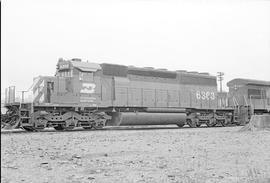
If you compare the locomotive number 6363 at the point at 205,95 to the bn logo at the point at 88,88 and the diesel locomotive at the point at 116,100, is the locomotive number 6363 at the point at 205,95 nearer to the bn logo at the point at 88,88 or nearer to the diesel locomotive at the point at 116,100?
the diesel locomotive at the point at 116,100

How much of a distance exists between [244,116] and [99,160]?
18564 millimetres

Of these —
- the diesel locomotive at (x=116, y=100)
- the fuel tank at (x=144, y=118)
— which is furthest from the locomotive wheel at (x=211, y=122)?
the fuel tank at (x=144, y=118)

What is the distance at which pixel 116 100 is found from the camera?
17453 mm

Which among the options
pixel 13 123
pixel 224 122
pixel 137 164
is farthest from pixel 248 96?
pixel 137 164

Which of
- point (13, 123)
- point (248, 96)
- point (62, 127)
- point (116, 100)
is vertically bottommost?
point (62, 127)

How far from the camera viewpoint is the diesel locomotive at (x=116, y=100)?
15.0 metres

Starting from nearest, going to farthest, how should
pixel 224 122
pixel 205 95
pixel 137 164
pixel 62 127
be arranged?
pixel 137 164 → pixel 62 127 → pixel 205 95 → pixel 224 122

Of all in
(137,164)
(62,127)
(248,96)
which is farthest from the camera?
(248,96)

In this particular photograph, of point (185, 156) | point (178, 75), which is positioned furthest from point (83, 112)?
point (185, 156)

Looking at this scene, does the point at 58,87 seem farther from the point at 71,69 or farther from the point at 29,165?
the point at 29,165

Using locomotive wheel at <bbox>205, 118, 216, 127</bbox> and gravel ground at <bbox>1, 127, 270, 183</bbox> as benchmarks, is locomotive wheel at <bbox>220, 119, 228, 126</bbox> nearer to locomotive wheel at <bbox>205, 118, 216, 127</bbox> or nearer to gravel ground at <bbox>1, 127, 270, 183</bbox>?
locomotive wheel at <bbox>205, 118, 216, 127</bbox>

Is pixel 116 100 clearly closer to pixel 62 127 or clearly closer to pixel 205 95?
pixel 62 127

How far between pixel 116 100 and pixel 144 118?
1.87 meters

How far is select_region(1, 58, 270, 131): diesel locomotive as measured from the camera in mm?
14992
